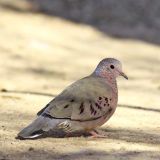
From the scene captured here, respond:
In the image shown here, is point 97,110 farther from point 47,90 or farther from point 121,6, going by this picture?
point 121,6

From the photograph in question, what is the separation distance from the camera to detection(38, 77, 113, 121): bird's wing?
18.1 ft

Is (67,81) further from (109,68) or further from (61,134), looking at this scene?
(61,134)

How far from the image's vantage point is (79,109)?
5559mm

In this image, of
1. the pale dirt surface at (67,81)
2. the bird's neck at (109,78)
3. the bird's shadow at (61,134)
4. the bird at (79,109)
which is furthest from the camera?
the bird's neck at (109,78)

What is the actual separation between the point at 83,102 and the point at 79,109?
2.8 inches

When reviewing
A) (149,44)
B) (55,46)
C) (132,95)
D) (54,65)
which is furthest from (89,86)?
(149,44)

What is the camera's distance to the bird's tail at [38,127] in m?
5.39

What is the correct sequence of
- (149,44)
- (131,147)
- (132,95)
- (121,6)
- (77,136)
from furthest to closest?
1. (121,6)
2. (149,44)
3. (132,95)
4. (77,136)
5. (131,147)

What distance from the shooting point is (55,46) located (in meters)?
12.3

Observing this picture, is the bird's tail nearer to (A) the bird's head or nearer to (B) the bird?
(B) the bird

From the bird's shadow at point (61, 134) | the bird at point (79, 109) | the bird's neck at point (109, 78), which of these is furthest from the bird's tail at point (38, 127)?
the bird's neck at point (109, 78)

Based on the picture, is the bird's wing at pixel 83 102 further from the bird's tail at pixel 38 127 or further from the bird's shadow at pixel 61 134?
the bird's shadow at pixel 61 134

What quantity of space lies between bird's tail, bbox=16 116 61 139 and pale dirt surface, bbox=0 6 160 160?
7 cm

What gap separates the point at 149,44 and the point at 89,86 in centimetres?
780
